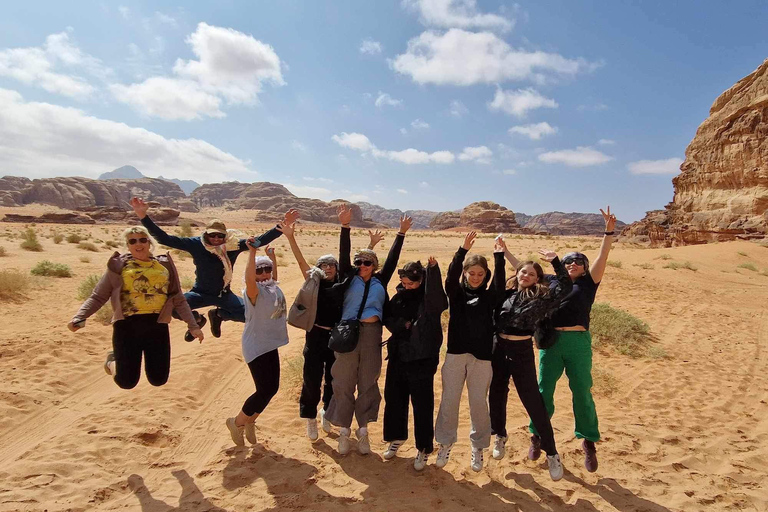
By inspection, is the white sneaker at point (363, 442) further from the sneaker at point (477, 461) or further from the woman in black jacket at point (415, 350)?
the sneaker at point (477, 461)

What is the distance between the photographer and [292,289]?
13.4m

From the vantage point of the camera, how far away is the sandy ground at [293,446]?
343cm

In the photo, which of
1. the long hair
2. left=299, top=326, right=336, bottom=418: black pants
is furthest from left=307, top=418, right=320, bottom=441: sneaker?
the long hair

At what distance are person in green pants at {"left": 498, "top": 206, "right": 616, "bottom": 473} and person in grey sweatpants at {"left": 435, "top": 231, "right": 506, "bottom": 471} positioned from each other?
0.70 metres

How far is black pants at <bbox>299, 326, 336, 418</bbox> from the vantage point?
4.00 meters

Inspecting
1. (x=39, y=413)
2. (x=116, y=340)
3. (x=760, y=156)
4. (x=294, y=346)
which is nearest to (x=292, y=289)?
(x=294, y=346)

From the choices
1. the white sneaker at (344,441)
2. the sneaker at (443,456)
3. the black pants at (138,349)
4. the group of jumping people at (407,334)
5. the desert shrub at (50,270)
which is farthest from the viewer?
the desert shrub at (50,270)

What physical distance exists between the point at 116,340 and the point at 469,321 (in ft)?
11.2

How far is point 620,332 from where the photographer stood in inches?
335

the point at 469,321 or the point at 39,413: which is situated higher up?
the point at 469,321

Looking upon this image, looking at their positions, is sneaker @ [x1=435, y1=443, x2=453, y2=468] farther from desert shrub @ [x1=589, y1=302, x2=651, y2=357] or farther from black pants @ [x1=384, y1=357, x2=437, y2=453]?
desert shrub @ [x1=589, y1=302, x2=651, y2=357]

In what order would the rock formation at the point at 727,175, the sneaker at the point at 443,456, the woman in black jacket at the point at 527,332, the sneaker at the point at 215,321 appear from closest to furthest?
the woman in black jacket at the point at 527,332 → the sneaker at the point at 443,456 → the sneaker at the point at 215,321 → the rock formation at the point at 727,175

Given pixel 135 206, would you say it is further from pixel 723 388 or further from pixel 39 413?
pixel 723 388

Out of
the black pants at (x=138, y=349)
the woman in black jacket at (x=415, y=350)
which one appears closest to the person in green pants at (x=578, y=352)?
the woman in black jacket at (x=415, y=350)
